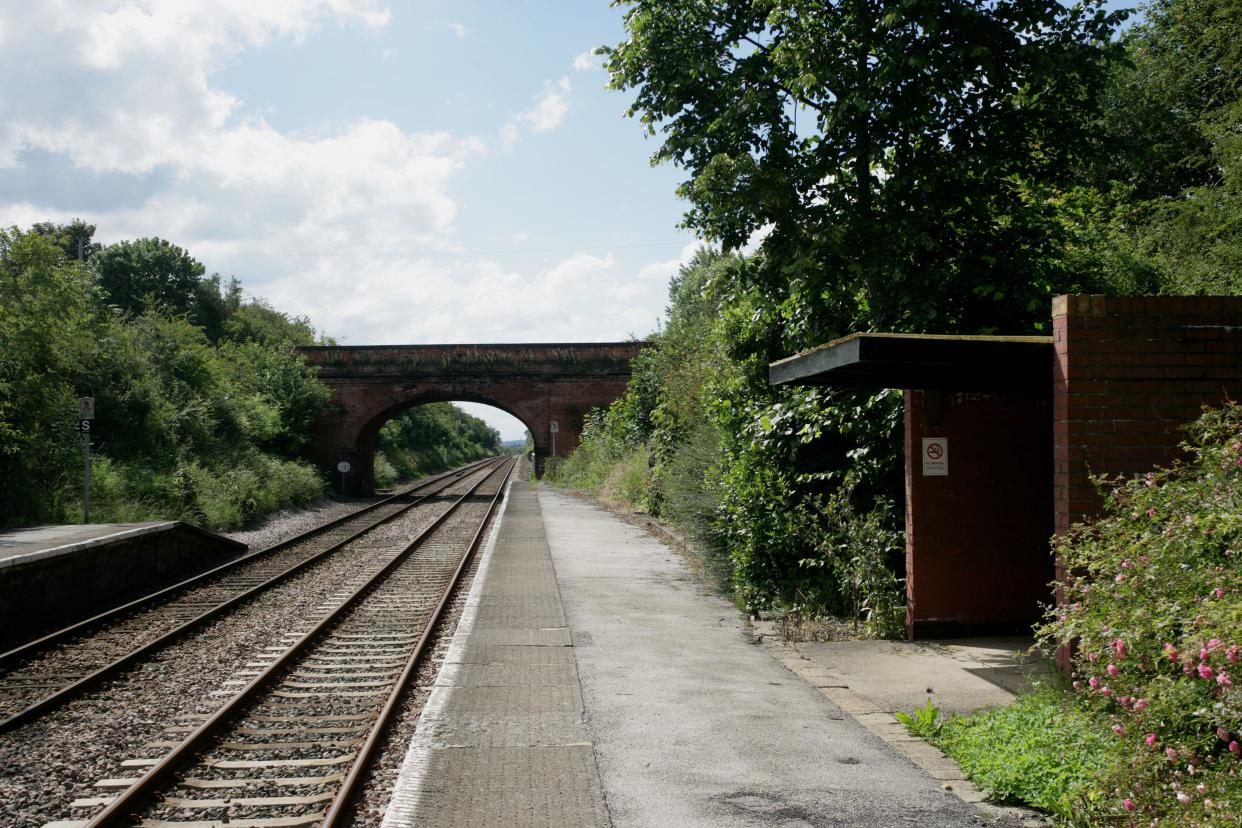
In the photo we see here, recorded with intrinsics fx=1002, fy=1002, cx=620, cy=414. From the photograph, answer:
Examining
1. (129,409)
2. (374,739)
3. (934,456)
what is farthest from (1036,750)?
(129,409)

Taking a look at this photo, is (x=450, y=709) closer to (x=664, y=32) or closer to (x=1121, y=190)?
(x=664, y=32)

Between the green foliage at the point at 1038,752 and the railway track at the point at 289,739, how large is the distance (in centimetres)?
326

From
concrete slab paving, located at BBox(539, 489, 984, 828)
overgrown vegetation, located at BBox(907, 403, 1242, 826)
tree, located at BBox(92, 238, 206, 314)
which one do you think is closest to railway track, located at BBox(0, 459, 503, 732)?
concrete slab paving, located at BBox(539, 489, 984, 828)

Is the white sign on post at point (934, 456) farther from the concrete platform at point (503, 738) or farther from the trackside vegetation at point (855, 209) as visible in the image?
the concrete platform at point (503, 738)

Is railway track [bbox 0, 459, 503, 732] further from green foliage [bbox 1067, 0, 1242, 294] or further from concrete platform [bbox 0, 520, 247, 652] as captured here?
green foliage [bbox 1067, 0, 1242, 294]

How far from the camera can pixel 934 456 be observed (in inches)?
331

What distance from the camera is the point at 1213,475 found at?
4520mm

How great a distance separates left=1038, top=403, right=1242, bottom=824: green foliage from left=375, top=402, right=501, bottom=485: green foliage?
1787 inches

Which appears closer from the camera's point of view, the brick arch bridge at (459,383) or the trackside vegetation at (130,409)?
the trackside vegetation at (130,409)

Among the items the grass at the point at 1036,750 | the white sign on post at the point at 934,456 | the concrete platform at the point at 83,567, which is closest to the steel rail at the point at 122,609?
the concrete platform at the point at 83,567

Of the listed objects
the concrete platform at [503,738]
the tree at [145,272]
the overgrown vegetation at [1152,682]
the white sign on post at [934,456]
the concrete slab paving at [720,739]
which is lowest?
the concrete slab paving at [720,739]

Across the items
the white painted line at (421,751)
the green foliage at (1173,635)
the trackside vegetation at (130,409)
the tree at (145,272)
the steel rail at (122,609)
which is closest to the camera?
the green foliage at (1173,635)

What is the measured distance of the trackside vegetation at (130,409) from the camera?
18297mm

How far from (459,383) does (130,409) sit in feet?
59.6
